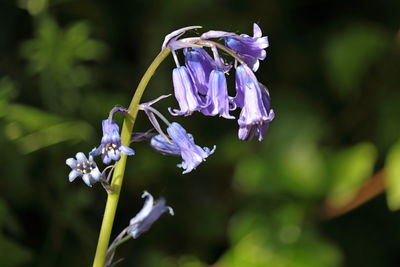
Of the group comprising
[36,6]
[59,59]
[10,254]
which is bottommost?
[10,254]

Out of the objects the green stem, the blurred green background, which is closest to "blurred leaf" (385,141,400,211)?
the blurred green background

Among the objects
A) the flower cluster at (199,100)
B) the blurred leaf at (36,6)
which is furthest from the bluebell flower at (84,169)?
the blurred leaf at (36,6)

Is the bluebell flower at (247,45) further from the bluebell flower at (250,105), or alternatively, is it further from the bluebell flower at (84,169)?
the bluebell flower at (84,169)

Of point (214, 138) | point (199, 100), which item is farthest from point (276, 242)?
point (199, 100)

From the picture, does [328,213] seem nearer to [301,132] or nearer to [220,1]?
[301,132]

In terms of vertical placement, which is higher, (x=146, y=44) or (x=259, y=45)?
(x=259, y=45)

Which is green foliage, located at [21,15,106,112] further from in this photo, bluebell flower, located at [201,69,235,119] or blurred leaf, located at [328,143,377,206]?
bluebell flower, located at [201,69,235,119]

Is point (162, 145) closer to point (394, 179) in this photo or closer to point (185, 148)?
point (185, 148)

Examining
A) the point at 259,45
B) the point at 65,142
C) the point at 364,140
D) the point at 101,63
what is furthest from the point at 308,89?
the point at 259,45
